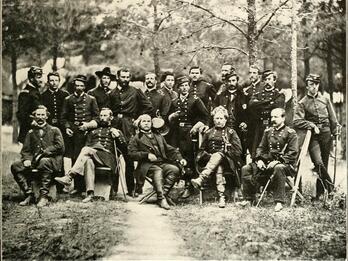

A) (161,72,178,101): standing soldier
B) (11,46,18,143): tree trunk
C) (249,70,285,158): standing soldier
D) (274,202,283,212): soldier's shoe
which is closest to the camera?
(274,202,283,212): soldier's shoe

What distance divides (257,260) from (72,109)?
7.75 ft

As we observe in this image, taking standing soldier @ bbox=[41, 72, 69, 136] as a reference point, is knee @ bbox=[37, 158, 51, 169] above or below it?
below

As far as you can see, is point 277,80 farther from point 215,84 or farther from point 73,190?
point 73,190

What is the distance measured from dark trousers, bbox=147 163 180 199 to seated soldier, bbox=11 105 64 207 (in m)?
0.94

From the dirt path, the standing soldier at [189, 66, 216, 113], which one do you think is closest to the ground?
the dirt path

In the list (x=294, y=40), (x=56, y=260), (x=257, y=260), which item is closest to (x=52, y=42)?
(x=56, y=260)

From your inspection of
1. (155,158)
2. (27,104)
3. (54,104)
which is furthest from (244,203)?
(27,104)

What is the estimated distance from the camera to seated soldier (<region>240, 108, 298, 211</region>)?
→ 496 cm

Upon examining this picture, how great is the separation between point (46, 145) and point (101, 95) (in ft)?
2.48

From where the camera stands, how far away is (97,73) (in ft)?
17.0

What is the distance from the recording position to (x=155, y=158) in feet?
16.4

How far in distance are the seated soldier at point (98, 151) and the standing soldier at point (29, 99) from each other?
1.99ft

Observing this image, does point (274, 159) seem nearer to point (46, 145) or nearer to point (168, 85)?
point (168, 85)

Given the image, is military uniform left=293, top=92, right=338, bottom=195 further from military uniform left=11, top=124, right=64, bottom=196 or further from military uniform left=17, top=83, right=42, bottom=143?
military uniform left=17, top=83, right=42, bottom=143
